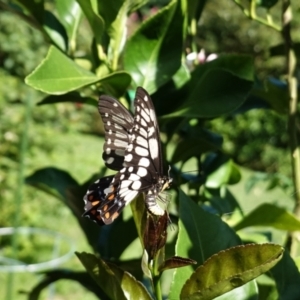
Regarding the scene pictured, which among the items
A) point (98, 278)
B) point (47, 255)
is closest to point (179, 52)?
point (98, 278)

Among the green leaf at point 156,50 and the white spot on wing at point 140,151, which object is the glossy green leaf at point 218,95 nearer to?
the green leaf at point 156,50

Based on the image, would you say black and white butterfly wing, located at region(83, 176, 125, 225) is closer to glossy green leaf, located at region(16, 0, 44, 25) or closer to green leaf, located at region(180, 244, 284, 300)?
green leaf, located at region(180, 244, 284, 300)

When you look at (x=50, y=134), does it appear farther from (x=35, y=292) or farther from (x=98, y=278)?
(x=98, y=278)

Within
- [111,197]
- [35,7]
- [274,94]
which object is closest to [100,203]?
[111,197]

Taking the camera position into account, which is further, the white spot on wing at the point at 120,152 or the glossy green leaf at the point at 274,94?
the glossy green leaf at the point at 274,94

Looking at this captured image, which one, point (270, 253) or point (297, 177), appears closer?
point (270, 253)

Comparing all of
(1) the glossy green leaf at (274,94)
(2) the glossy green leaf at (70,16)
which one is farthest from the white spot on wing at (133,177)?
(1) the glossy green leaf at (274,94)

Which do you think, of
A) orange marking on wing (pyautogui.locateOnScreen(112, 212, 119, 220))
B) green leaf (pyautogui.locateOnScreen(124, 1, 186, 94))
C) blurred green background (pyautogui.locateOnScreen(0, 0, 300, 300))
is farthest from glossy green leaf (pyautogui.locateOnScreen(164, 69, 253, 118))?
blurred green background (pyautogui.locateOnScreen(0, 0, 300, 300))
